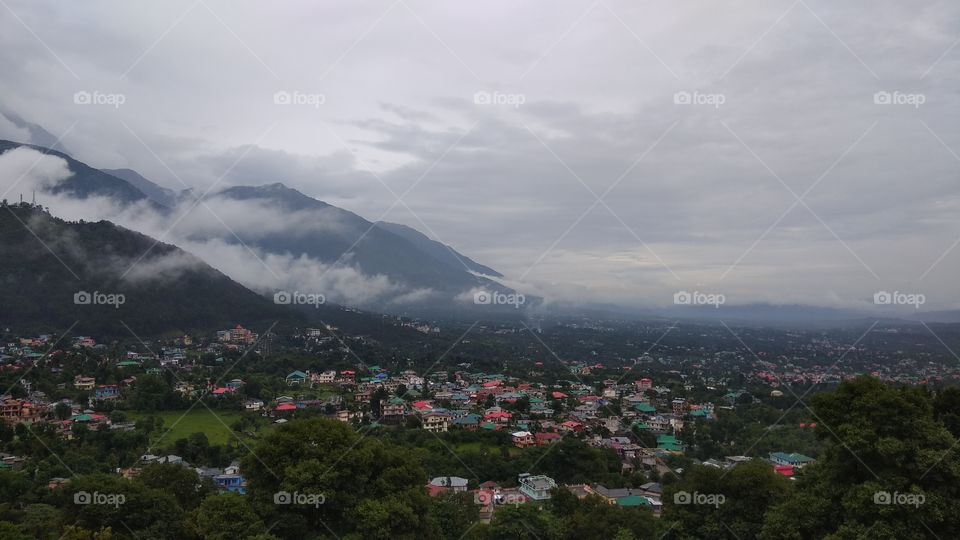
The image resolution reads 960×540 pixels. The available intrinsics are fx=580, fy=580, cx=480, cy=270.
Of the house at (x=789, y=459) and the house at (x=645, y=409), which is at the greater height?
the house at (x=645, y=409)

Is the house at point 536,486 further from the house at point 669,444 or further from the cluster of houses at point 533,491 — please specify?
the house at point 669,444

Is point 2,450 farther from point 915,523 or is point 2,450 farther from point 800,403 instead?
point 800,403

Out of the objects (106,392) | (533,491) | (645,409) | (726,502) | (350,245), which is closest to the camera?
(726,502)

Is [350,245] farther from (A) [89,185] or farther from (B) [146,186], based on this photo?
(A) [89,185]

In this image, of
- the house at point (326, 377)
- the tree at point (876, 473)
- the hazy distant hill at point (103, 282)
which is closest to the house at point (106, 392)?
the house at point (326, 377)

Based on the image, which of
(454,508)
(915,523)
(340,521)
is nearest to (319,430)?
(340,521)

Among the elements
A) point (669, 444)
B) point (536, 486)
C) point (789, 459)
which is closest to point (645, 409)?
point (669, 444)
